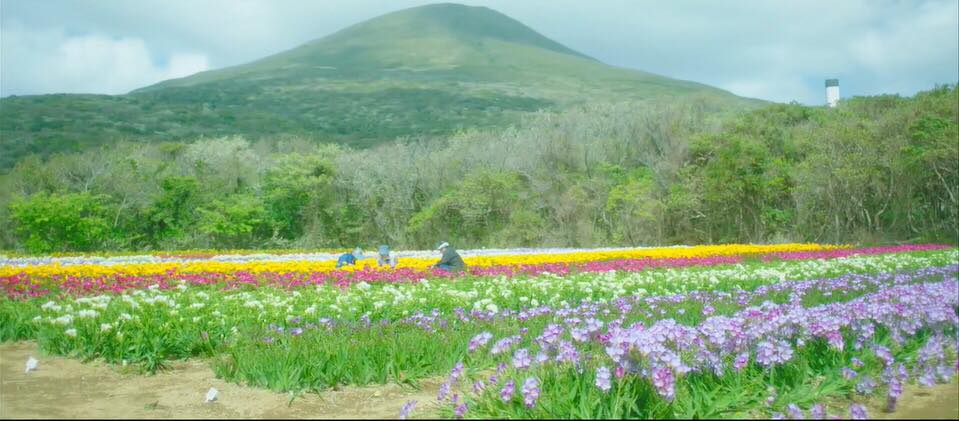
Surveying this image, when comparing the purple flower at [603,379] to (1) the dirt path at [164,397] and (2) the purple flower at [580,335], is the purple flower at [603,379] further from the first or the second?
(1) the dirt path at [164,397]

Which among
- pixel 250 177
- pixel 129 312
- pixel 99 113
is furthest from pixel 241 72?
pixel 129 312

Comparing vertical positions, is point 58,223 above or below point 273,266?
above

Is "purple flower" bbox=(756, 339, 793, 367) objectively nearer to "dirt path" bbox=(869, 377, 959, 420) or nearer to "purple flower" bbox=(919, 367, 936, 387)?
"dirt path" bbox=(869, 377, 959, 420)

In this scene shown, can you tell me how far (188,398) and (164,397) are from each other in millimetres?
231

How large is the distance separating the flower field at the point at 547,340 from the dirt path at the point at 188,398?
0.44ft

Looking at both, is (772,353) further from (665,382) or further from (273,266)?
(273,266)

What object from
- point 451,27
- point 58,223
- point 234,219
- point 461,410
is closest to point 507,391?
point 461,410

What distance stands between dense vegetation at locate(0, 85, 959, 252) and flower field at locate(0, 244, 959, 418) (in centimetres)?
1501

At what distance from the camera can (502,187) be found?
3631 centimetres

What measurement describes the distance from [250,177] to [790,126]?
31680 mm

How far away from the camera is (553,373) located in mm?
4969

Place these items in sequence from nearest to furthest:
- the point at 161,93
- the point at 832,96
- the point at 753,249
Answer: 1. the point at 753,249
2. the point at 832,96
3. the point at 161,93

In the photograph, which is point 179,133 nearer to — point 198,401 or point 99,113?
point 99,113

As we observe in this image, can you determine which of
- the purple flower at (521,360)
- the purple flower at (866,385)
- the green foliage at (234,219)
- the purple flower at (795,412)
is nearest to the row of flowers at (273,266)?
the purple flower at (521,360)
